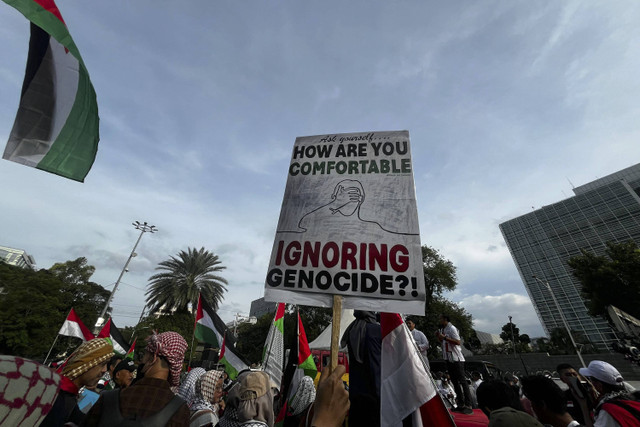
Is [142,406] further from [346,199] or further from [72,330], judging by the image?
[72,330]

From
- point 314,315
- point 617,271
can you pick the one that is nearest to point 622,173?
point 617,271

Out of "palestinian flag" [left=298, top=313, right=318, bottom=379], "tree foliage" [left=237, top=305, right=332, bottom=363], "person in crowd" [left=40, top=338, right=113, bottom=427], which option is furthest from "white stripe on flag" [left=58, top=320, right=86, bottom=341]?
"tree foliage" [left=237, top=305, right=332, bottom=363]

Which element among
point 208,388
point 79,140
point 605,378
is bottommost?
point 208,388

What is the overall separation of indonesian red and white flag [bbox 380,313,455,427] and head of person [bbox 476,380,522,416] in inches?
63.0

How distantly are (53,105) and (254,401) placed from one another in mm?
3688

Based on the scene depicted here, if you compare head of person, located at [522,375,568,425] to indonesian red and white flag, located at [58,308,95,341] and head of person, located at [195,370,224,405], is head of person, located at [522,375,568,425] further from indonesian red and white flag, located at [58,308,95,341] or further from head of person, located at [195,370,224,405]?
indonesian red and white flag, located at [58,308,95,341]

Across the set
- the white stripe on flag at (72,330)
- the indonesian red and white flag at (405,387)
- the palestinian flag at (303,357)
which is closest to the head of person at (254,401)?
the indonesian red and white flag at (405,387)

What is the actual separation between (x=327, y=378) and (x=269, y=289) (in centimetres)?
126

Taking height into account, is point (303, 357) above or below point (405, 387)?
above

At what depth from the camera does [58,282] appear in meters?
34.4

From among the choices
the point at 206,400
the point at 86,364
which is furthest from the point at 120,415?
the point at 206,400

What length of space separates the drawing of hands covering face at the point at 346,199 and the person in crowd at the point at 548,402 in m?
2.73

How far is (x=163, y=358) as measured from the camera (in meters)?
2.53

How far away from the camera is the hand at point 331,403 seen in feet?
4.65
